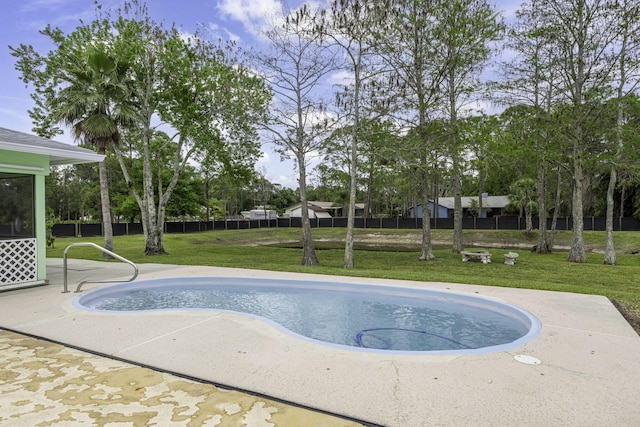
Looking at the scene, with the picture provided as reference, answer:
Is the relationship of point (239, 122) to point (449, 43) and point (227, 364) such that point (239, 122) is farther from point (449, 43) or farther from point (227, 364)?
point (227, 364)

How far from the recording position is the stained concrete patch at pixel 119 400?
2693mm

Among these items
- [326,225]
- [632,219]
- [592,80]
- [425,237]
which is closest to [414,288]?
[425,237]

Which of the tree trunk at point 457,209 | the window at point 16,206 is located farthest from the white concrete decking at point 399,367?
the tree trunk at point 457,209

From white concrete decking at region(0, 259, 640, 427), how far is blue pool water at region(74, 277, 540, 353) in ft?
1.38

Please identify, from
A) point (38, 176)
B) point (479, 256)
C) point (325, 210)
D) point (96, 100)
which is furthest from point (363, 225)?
point (38, 176)

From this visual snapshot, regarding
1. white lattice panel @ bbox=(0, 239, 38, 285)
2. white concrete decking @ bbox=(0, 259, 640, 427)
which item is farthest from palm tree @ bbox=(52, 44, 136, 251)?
white concrete decking @ bbox=(0, 259, 640, 427)

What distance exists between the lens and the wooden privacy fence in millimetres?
28078

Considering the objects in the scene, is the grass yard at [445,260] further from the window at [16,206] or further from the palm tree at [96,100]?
the palm tree at [96,100]

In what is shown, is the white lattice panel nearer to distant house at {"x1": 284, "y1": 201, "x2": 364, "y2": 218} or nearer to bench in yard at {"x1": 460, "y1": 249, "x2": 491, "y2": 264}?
bench in yard at {"x1": 460, "y1": 249, "x2": 491, "y2": 264}

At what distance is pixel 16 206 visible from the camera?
8477 millimetres

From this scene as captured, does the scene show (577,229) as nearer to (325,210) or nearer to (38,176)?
(38,176)

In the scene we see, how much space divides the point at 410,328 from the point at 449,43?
11.1 meters

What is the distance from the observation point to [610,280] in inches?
403

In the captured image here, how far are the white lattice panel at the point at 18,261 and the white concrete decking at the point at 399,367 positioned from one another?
93.9 inches
